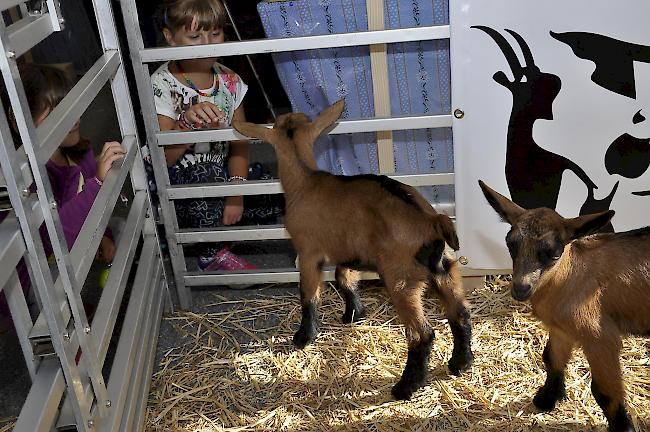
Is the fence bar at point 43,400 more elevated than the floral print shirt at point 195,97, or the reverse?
the floral print shirt at point 195,97

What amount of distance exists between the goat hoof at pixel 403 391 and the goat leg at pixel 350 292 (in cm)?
65

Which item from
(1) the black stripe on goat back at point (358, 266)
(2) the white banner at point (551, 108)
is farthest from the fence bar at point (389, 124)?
(1) the black stripe on goat back at point (358, 266)

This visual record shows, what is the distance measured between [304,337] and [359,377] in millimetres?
380

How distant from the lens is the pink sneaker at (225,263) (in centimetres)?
430

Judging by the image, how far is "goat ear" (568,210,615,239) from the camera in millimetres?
2504

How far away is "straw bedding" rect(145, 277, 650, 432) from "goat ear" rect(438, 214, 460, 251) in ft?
2.52

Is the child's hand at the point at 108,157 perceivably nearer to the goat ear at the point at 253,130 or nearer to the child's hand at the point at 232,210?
the goat ear at the point at 253,130

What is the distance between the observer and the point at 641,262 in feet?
9.11

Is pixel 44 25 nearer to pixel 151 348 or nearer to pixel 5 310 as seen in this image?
pixel 5 310

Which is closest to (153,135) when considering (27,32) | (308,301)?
(308,301)

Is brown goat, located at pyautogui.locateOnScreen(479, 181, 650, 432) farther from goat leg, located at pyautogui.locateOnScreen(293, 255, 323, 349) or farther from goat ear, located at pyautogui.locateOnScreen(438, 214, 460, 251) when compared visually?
goat leg, located at pyautogui.locateOnScreen(293, 255, 323, 349)

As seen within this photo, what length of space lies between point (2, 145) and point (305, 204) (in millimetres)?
1653

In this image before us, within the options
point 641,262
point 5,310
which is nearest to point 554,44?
point 641,262

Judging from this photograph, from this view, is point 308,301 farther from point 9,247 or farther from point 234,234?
point 9,247
